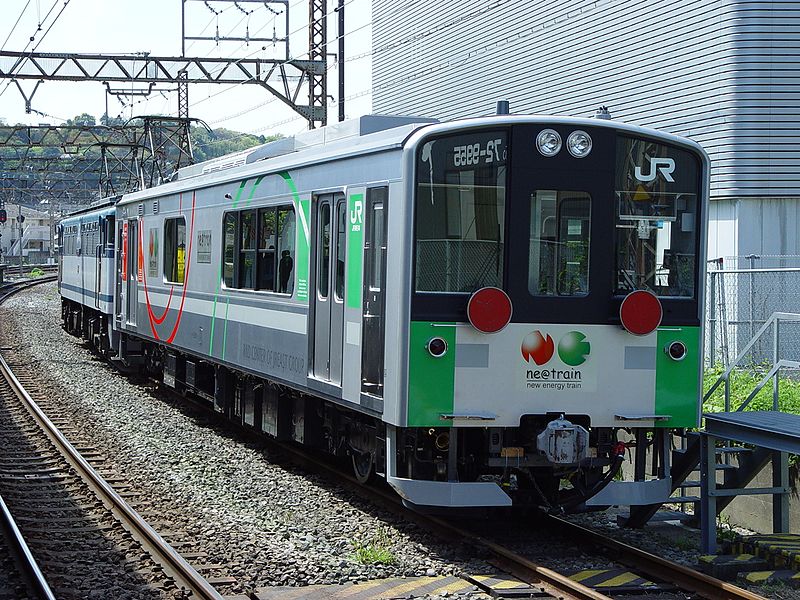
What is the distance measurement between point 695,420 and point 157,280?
9500 mm

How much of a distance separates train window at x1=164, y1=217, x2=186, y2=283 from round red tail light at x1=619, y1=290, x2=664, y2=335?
7.60 meters

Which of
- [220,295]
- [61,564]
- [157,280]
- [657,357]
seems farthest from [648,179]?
[157,280]

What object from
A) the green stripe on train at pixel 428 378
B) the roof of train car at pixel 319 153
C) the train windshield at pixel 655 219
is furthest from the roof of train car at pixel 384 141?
the green stripe on train at pixel 428 378

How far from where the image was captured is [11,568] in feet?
25.8

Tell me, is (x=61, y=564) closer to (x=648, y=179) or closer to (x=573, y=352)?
(x=573, y=352)

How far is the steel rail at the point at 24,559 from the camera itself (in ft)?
23.5

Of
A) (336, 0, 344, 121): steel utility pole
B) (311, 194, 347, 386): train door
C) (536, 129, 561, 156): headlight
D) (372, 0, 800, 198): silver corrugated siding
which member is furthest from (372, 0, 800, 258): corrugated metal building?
(536, 129, 561, 156): headlight

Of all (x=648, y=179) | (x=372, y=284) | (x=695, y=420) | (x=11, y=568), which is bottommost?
(x=11, y=568)

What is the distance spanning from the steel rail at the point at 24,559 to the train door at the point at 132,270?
8753 mm

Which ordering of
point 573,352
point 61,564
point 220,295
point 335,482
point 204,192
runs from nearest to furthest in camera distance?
1. point 61,564
2. point 573,352
3. point 335,482
4. point 220,295
5. point 204,192

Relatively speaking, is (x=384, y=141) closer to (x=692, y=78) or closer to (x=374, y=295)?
(x=374, y=295)

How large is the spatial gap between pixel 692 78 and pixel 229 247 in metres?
8.88

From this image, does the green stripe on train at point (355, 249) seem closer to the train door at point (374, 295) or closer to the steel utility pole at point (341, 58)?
the train door at point (374, 295)

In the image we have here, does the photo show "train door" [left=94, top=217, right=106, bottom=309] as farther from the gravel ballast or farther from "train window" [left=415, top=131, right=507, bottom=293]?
"train window" [left=415, top=131, right=507, bottom=293]
